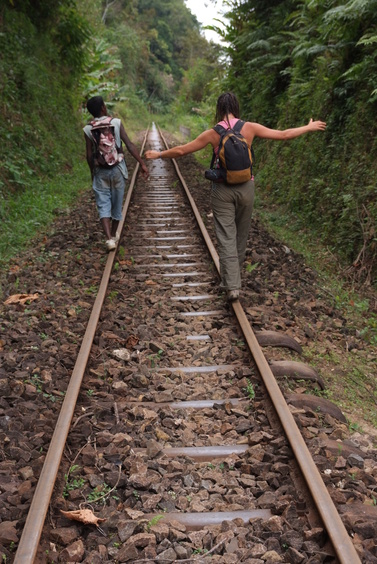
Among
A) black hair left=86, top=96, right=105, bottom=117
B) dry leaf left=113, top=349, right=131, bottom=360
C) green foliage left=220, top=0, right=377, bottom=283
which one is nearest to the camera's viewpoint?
dry leaf left=113, top=349, right=131, bottom=360

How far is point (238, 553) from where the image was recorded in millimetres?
2414

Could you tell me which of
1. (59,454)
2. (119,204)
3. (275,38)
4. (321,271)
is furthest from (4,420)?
(275,38)

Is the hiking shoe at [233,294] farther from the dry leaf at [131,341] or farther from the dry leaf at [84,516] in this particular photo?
the dry leaf at [84,516]

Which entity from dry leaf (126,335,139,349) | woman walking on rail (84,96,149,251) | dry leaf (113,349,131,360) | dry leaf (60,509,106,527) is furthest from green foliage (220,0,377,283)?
dry leaf (60,509,106,527)

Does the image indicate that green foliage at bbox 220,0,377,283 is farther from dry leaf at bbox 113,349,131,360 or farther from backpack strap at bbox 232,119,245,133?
dry leaf at bbox 113,349,131,360

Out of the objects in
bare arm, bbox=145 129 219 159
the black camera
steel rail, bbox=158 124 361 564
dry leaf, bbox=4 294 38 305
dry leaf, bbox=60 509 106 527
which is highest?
bare arm, bbox=145 129 219 159

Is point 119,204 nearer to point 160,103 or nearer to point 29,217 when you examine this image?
point 29,217

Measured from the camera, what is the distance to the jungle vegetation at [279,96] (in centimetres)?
736

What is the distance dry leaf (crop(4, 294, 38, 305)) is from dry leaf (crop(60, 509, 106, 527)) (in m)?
3.27

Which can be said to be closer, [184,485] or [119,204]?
[184,485]

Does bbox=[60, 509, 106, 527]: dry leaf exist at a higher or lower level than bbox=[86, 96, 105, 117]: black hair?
lower

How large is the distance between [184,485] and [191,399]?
0.92 m

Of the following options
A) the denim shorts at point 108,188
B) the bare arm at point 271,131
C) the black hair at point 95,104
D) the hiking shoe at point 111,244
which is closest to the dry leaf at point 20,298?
the hiking shoe at point 111,244

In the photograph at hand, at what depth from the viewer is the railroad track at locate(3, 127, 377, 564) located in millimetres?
2453
